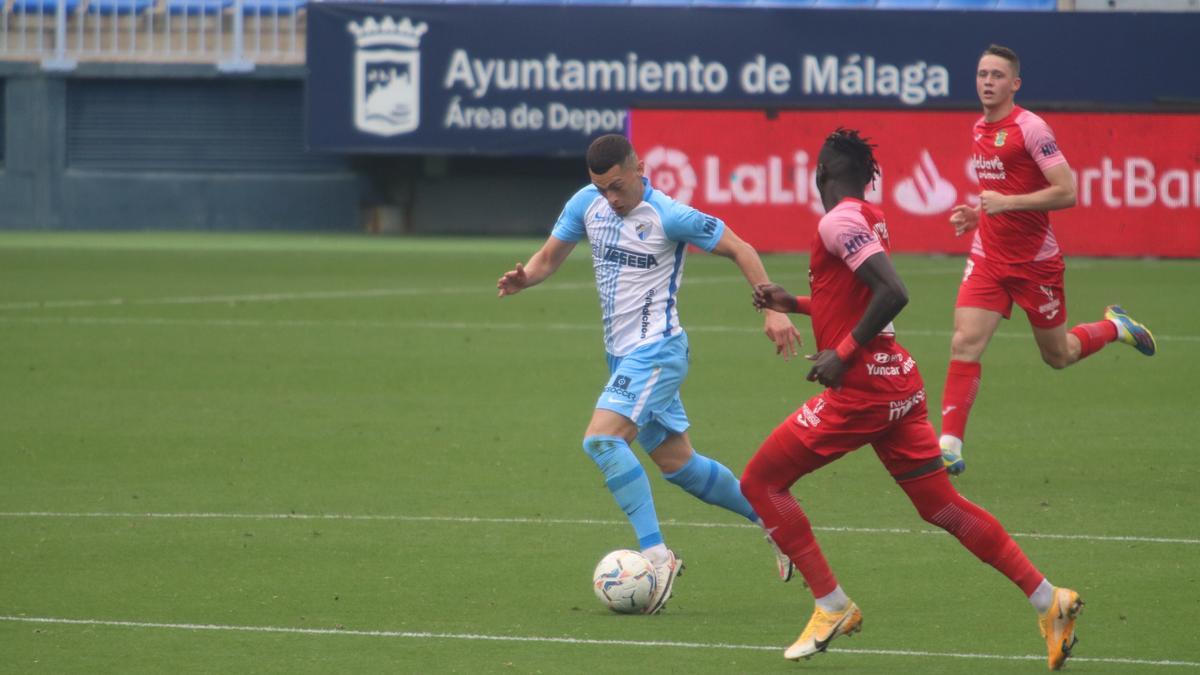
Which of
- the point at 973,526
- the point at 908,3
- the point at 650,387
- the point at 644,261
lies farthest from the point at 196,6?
the point at 973,526

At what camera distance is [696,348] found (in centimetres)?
1716

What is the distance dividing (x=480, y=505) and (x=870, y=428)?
3.65 metres

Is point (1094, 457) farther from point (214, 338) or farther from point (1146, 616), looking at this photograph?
point (214, 338)

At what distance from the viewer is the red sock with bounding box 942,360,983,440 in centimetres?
1027

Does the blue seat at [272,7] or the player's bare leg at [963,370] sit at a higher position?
the blue seat at [272,7]

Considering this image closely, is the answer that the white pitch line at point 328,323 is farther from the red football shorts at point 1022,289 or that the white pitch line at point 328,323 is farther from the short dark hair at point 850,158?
the short dark hair at point 850,158

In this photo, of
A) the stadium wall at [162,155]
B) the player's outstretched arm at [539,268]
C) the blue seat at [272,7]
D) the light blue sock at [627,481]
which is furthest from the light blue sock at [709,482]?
the blue seat at [272,7]

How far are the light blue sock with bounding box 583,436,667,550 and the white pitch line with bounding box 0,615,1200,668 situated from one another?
2.67ft

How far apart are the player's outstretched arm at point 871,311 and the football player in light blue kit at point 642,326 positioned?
45.7 inches

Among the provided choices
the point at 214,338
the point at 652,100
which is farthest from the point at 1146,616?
the point at 652,100

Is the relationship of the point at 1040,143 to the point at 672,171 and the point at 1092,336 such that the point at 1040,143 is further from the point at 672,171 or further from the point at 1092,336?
the point at 672,171

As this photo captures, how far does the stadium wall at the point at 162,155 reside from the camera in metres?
35.1

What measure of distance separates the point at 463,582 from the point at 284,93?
2825cm

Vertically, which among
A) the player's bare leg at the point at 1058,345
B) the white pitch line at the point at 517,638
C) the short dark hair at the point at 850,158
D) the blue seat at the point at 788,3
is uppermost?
the blue seat at the point at 788,3
